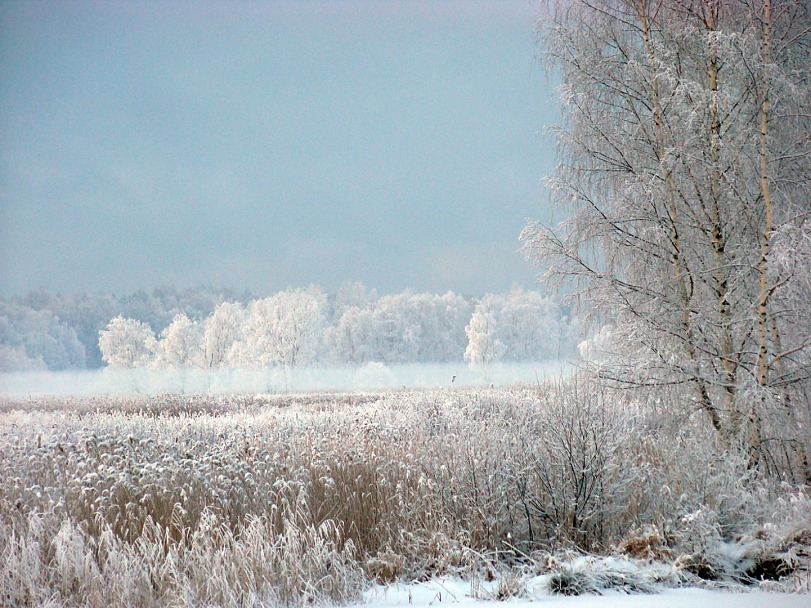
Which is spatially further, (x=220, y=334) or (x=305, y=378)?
(x=220, y=334)

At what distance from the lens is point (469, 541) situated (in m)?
4.49

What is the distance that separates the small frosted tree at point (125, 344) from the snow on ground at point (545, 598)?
42.3 metres

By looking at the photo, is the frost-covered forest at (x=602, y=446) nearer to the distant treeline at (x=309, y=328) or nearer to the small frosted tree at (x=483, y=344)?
the distant treeline at (x=309, y=328)

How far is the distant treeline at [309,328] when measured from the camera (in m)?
43.0

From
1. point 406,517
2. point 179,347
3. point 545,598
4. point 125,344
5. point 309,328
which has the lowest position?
point 545,598

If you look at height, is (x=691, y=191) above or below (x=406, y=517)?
above

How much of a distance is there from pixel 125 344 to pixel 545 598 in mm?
45799

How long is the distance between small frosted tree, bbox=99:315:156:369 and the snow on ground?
139 ft

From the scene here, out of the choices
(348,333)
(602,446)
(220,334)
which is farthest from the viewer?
(348,333)

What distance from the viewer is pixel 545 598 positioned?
3.64 m

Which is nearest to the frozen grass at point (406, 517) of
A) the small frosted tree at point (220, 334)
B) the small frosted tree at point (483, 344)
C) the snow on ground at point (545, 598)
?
the snow on ground at point (545, 598)

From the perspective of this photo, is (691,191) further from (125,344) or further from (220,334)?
(125,344)

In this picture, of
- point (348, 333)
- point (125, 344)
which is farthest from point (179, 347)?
point (348, 333)

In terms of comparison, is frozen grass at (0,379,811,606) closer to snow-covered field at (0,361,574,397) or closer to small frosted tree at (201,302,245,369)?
snow-covered field at (0,361,574,397)
